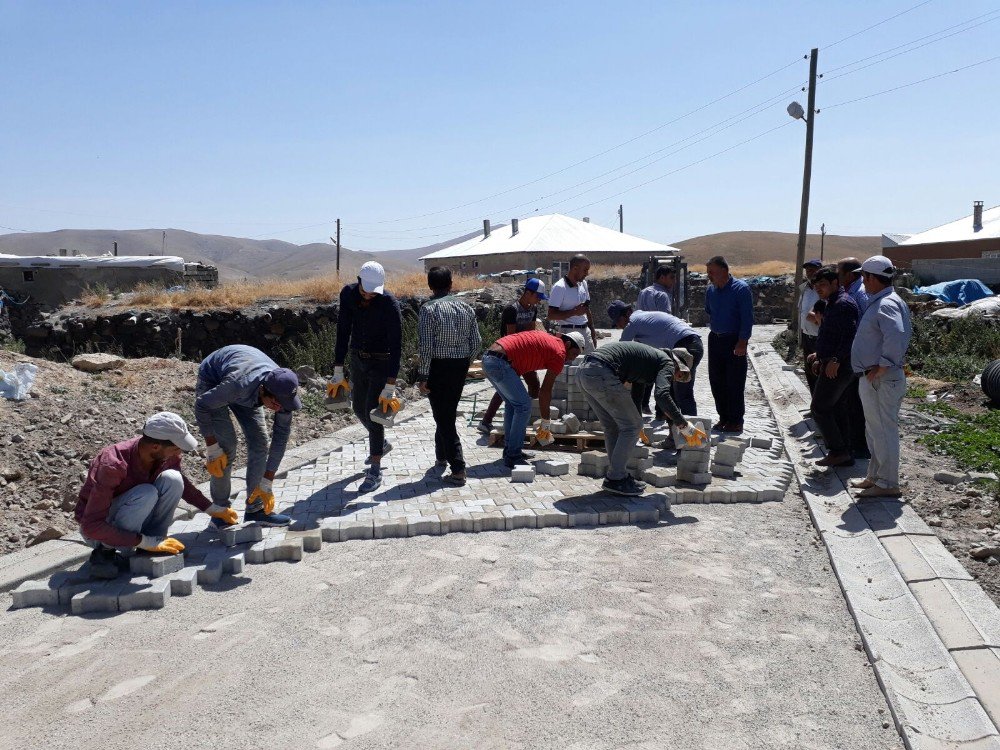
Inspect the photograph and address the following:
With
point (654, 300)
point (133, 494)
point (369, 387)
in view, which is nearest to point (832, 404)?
point (654, 300)

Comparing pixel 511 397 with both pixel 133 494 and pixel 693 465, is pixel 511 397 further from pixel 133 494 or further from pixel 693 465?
pixel 133 494

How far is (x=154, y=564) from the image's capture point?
4656 millimetres

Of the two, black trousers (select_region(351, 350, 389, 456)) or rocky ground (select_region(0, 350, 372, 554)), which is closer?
rocky ground (select_region(0, 350, 372, 554))

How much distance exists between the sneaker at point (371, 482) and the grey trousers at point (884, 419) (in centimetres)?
365

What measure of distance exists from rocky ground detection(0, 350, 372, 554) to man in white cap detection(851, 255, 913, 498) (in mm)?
5359

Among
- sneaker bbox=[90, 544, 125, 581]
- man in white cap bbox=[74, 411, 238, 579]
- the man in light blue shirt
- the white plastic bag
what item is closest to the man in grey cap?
man in white cap bbox=[74, 411, 238, 579]

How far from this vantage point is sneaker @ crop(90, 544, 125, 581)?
464 cm

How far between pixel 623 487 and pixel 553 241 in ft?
140

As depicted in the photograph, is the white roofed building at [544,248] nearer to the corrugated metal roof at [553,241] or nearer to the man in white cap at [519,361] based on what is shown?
the corrugated metal roof at [553,241]

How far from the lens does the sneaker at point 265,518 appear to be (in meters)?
5.60

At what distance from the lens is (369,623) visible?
13.9 ft

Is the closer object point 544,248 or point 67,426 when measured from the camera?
point 67,426

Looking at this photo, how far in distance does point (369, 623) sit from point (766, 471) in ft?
13.5

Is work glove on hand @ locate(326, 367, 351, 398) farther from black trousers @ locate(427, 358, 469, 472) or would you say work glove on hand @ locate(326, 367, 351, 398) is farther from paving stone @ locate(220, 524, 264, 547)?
paving stone @ locate(220, 524, 264, 547)
